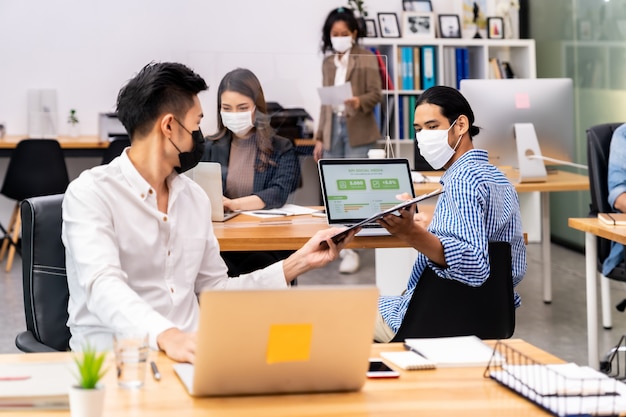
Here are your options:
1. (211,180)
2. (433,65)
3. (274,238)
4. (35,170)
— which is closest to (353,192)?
(274,238)

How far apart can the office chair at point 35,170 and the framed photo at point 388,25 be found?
262 cm

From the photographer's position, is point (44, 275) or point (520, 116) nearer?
point (44, 275)

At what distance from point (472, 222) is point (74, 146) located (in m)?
4.66

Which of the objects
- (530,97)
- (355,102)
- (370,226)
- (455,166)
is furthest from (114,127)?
(455,166)

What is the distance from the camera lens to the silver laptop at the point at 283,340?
1381mm

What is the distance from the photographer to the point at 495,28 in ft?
24.1

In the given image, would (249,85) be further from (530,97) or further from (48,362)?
(48,362)

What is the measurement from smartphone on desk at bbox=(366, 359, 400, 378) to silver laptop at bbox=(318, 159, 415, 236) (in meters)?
1.66

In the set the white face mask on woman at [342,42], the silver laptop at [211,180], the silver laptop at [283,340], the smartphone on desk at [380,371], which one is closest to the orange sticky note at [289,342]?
the silver laptop at [283,340]

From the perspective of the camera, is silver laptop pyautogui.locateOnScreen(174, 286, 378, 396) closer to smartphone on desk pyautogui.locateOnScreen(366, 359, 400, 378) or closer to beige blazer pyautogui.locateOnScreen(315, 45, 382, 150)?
smartphone on desk pyautogui.locateOnScreen(366, 359, 400, 378)

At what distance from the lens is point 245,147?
13.2 feet

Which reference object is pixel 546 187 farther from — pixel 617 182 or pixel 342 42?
pixel 342 42

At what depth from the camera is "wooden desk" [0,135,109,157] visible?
651 cm

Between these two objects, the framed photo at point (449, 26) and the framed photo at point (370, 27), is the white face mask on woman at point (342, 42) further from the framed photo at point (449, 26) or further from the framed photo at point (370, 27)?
the framed photo at point (449, 26)
